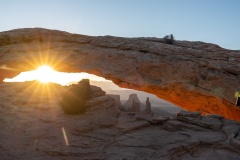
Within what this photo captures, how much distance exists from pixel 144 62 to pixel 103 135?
34.4ft

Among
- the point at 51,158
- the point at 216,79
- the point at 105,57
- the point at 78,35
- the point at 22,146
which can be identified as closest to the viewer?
the point at 51,158

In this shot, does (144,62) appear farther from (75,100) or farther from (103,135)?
(103,135)

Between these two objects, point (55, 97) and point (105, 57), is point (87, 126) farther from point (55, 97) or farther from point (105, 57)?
point (105, 57)

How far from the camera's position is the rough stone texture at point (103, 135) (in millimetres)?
12570

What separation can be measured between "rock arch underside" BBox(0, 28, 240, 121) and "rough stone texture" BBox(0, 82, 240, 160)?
14.6 ft

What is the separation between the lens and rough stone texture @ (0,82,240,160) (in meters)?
12.6

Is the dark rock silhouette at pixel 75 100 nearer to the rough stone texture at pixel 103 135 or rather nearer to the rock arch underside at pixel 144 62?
the rough stone texture at pixel 103 135

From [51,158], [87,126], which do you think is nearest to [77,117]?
[87,126]

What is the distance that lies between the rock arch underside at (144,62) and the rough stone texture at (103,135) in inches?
175

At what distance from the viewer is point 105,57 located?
24.6m

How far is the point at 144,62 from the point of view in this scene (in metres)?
23.5

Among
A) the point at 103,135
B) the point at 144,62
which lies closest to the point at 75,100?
the point at 103,135

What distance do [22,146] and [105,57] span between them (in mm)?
13633

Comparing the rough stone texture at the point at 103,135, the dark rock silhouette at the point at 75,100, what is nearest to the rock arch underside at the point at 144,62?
the rough stone texture at the point at 103,135
